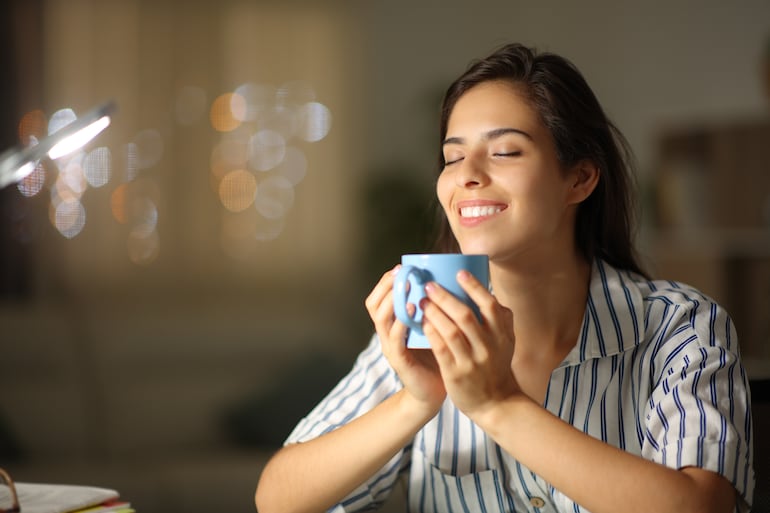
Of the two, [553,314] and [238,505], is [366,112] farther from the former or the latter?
[553,314]

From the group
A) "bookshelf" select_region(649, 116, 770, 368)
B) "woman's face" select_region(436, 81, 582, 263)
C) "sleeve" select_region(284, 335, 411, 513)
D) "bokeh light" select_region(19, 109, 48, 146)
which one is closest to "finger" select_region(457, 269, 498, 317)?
"woman's face" select_region(436, 81, 582, 263)

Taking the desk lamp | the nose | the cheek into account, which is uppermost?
the desk lamp

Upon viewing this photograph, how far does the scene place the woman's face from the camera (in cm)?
117

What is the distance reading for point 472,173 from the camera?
1.16m

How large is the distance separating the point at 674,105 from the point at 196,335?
109 inches

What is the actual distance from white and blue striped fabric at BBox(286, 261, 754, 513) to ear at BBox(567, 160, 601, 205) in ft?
0.35

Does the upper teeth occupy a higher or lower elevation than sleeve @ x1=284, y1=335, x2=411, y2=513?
higher

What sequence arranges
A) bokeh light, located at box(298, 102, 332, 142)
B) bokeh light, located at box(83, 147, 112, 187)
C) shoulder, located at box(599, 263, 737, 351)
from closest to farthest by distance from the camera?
1. shoulder, located at box(599, 263, 737, 351)
2. bokeh light, located at box(83, 147, 112, 187)
3. bokeh light, located at box(298, 102, 332, 142)

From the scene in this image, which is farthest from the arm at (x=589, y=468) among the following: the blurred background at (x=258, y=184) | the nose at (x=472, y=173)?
the blurred background at (x=258, y=184)

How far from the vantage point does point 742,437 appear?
3.33 feet

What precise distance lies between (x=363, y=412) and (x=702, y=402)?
1.51ft

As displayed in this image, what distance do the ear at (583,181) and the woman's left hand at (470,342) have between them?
Result: 1.31 ft

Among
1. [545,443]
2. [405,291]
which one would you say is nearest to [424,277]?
[405,291]

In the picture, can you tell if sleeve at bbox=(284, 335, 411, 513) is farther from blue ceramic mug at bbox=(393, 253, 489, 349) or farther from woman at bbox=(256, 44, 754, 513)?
blue ceramic mug at bbox=(393, 253, 489, 349)
